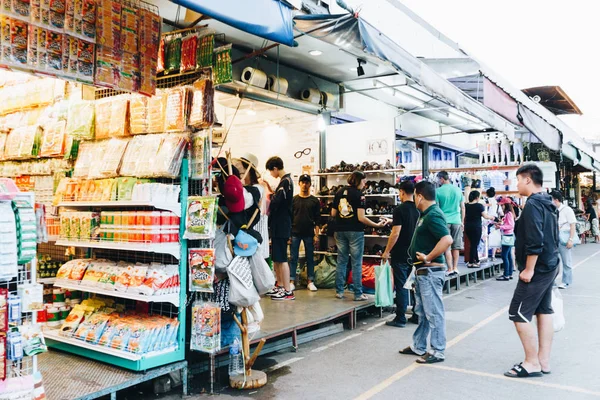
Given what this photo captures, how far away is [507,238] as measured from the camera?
33.7 ft

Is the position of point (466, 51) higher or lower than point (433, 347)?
higher

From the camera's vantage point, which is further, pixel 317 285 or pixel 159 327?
pixel 317 285

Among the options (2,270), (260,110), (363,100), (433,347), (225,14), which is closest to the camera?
(2,270)

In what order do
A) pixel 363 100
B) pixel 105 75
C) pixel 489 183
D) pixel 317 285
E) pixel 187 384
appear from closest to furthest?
pixel 105 75
pixel 187 384
pixel 317 285
pixel 363 100
pixel 489 183

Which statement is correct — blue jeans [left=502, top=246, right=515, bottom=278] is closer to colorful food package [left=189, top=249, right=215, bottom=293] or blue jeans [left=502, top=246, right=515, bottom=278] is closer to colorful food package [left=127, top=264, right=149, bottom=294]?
colorful food package [left=189, top=249, right=215, bottom=293]

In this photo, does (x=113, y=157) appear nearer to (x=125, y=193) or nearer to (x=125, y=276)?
(x=125, y=193)

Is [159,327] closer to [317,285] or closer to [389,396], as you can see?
[389,396]

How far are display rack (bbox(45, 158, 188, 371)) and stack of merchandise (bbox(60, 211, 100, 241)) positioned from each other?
0.09m

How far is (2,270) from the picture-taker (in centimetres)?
254

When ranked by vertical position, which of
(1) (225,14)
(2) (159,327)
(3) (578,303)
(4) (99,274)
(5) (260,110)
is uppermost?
(5) (260,110)

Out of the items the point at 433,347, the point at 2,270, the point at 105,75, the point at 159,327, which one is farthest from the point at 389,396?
the point at 105,75

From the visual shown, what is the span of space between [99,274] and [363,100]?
7859 millimetres

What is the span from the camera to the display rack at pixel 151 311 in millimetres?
3910

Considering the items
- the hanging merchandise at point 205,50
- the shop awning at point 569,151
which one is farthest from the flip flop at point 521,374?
the shop awning at point 569,151
